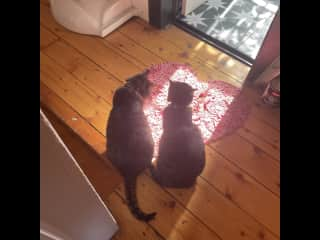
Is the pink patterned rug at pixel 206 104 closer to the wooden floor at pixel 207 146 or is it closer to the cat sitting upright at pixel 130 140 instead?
the wooden floor at pixel 207 146

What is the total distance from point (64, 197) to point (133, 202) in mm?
460

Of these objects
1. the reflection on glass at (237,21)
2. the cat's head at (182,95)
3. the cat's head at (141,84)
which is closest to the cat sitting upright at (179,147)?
the cat's head at (182,95)

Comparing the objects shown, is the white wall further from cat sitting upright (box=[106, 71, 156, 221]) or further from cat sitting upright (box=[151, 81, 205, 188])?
cat sitting upright (box=[151, 81, 205, 188])

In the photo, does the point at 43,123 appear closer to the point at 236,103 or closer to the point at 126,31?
the point at 236,103

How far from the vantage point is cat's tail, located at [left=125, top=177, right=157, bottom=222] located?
1.02m

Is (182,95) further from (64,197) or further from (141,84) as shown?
(64,197)

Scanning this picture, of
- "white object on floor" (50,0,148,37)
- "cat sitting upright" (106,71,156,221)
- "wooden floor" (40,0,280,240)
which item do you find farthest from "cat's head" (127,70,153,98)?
"white object on floor" (50,0,148,37)

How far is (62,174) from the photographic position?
1.82ft

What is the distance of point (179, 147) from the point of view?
954 millimetres

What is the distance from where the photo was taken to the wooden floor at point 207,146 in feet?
3.60

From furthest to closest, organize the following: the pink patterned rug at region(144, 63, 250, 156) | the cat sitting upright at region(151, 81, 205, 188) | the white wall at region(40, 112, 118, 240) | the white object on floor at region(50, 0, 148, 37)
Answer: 1. the white object on floor at region(50, 0, 148, 37)
2. the pink patterned rug at region(144, 63, 250, 156)
3. the cat sitting upright at region(151, 81, 205, 188)
4. the white wall at region(40, 112, 118, 240)

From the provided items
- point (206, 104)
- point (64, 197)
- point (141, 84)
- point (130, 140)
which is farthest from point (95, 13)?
point (64, 197)
